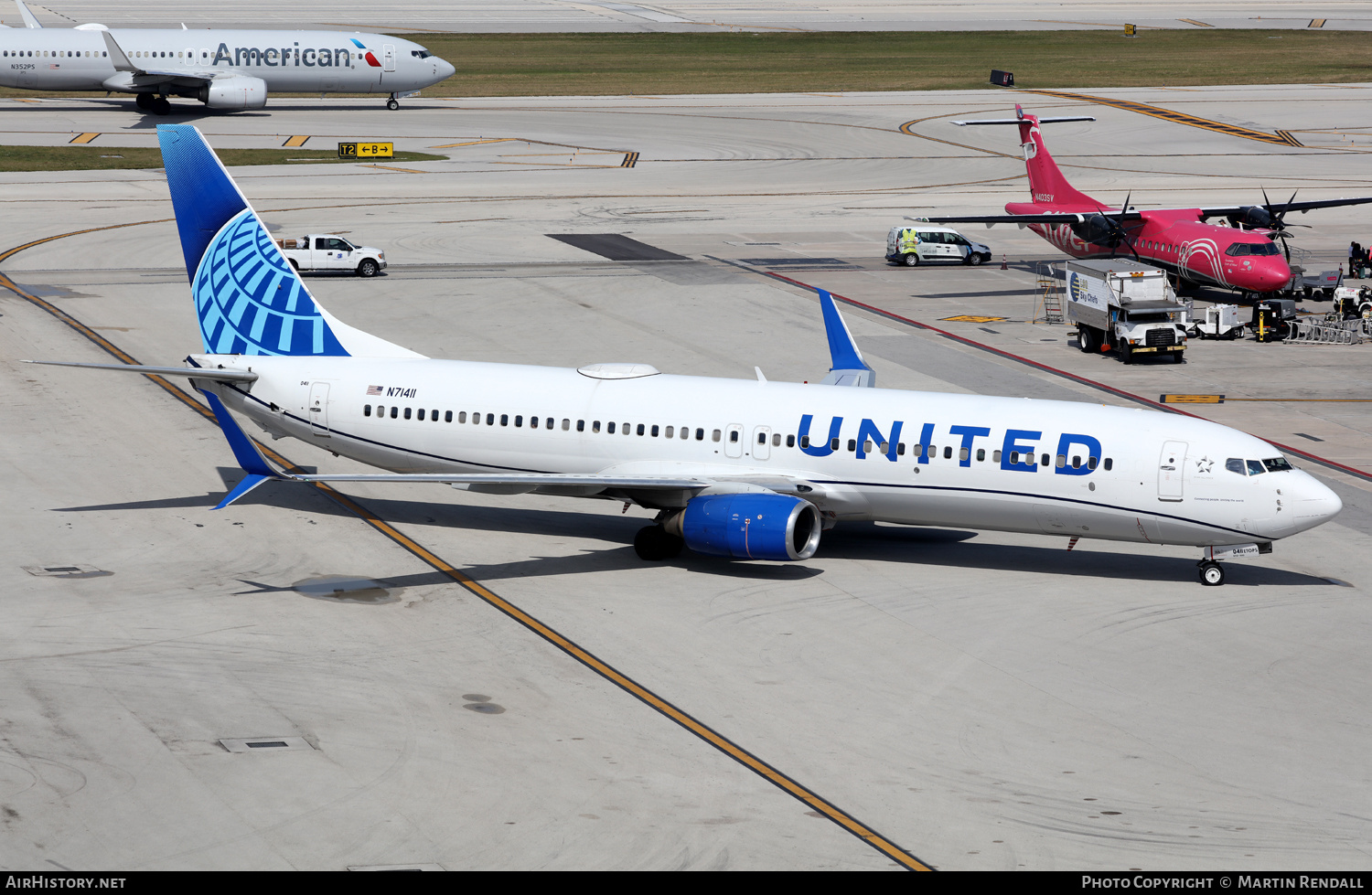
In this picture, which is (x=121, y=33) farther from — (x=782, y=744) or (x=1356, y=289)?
(x=782, y=744)

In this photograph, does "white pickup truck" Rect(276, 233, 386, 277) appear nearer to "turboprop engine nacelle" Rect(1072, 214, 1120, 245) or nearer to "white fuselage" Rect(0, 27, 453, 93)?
"turboprop engine nacelle" Rect(1072, 214, 1120, 245)

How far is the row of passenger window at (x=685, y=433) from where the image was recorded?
3469cm

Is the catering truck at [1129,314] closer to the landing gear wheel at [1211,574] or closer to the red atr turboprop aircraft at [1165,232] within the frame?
the red atr turboprop aircraft at [1165,232]

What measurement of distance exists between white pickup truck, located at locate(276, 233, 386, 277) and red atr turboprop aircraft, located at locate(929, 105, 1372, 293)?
26.0 meters

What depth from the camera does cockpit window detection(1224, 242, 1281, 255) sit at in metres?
68.1

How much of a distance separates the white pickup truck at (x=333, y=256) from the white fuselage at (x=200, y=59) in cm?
5408

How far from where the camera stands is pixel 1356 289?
71188 millimetres

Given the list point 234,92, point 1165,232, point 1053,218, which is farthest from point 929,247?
point 234,92

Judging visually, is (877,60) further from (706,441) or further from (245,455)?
(245,455)

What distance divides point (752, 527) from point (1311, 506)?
11989 mm

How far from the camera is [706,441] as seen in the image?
1444 inches

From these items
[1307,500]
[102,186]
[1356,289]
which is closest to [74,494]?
[1307,500]

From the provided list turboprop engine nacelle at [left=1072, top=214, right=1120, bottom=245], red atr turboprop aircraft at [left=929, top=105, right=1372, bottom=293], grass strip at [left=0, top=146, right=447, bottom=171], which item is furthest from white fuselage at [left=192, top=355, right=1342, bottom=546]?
grass strip at [left=0, top=146, right=447, bottom=171]

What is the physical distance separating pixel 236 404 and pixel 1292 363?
40069mm
